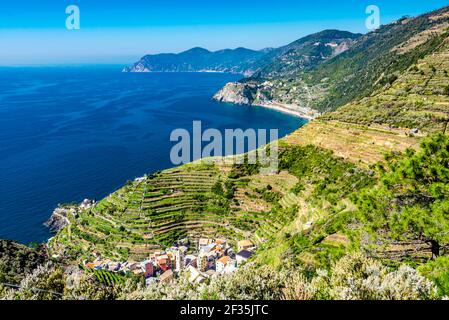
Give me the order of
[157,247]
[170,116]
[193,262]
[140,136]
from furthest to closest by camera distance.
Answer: [170,116], [140,136], [157,247], [193,262]

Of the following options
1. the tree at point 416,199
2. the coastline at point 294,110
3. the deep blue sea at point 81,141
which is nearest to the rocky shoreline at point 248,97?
the coastline at point 294,110

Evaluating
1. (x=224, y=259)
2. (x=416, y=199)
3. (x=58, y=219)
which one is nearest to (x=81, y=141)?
(x=58, y=219)

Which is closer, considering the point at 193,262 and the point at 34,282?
the point at 34,282

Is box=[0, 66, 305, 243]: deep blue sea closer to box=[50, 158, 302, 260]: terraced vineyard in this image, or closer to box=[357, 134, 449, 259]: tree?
box=[50, 158, 302, 260]: terraced vineyard
